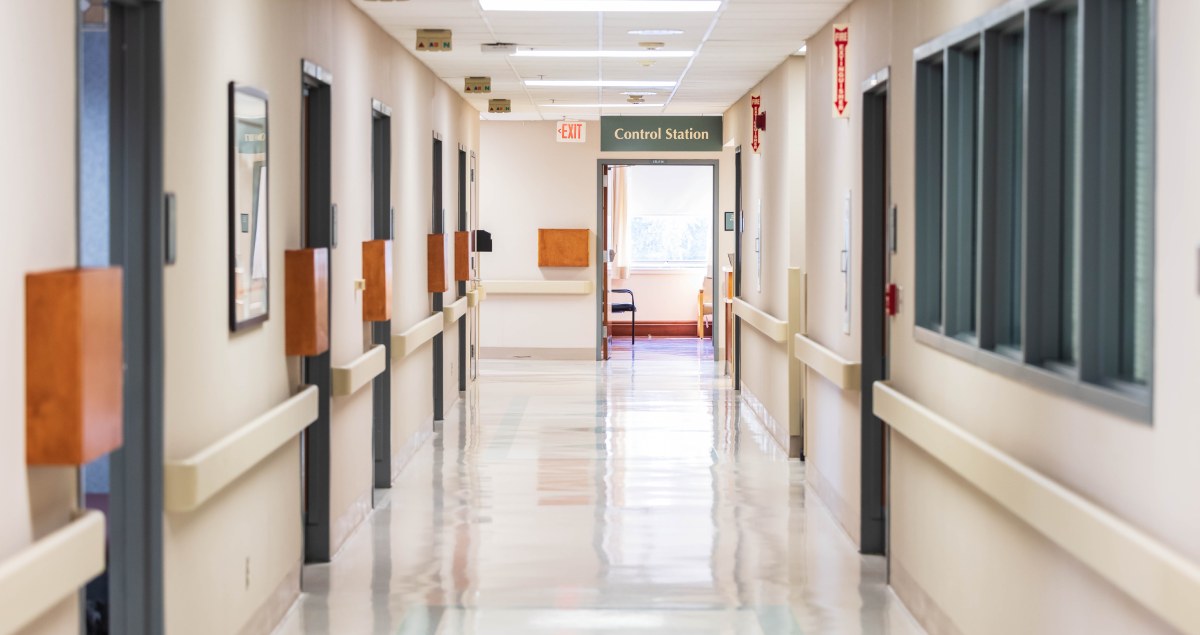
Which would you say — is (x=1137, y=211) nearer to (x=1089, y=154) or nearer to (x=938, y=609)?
(x=1089, y=154)

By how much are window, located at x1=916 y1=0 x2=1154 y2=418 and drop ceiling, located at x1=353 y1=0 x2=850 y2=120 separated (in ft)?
7.50

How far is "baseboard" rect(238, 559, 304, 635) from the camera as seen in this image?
556 centimetres

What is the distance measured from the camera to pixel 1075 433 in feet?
13.1

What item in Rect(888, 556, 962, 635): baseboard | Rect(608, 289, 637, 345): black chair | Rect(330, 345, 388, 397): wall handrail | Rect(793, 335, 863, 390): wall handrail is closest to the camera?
Rect(888, 556, 962, 635): baseboard

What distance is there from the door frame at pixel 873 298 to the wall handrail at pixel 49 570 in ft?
15.4

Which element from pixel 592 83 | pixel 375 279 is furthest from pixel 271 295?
pixel 592 83

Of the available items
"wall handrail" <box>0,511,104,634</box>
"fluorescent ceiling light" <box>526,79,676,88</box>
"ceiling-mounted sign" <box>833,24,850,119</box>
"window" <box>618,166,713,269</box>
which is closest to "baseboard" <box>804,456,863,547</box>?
"ceiling-mounted sign" <box>833,24,850,119</box>

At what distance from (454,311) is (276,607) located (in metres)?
6.84

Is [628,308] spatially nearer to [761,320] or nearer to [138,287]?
[761,320]

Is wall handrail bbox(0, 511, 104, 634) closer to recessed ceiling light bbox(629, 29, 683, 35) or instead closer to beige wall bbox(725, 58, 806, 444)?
recessed ceiling light bbox(629, 29, 683, 35)

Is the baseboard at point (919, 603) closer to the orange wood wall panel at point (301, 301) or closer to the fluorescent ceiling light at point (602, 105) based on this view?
the orange wood wall panel at point (301, 301)

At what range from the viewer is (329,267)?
22.9 ft

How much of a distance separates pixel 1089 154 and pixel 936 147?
224cm

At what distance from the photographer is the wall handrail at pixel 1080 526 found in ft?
10.1
